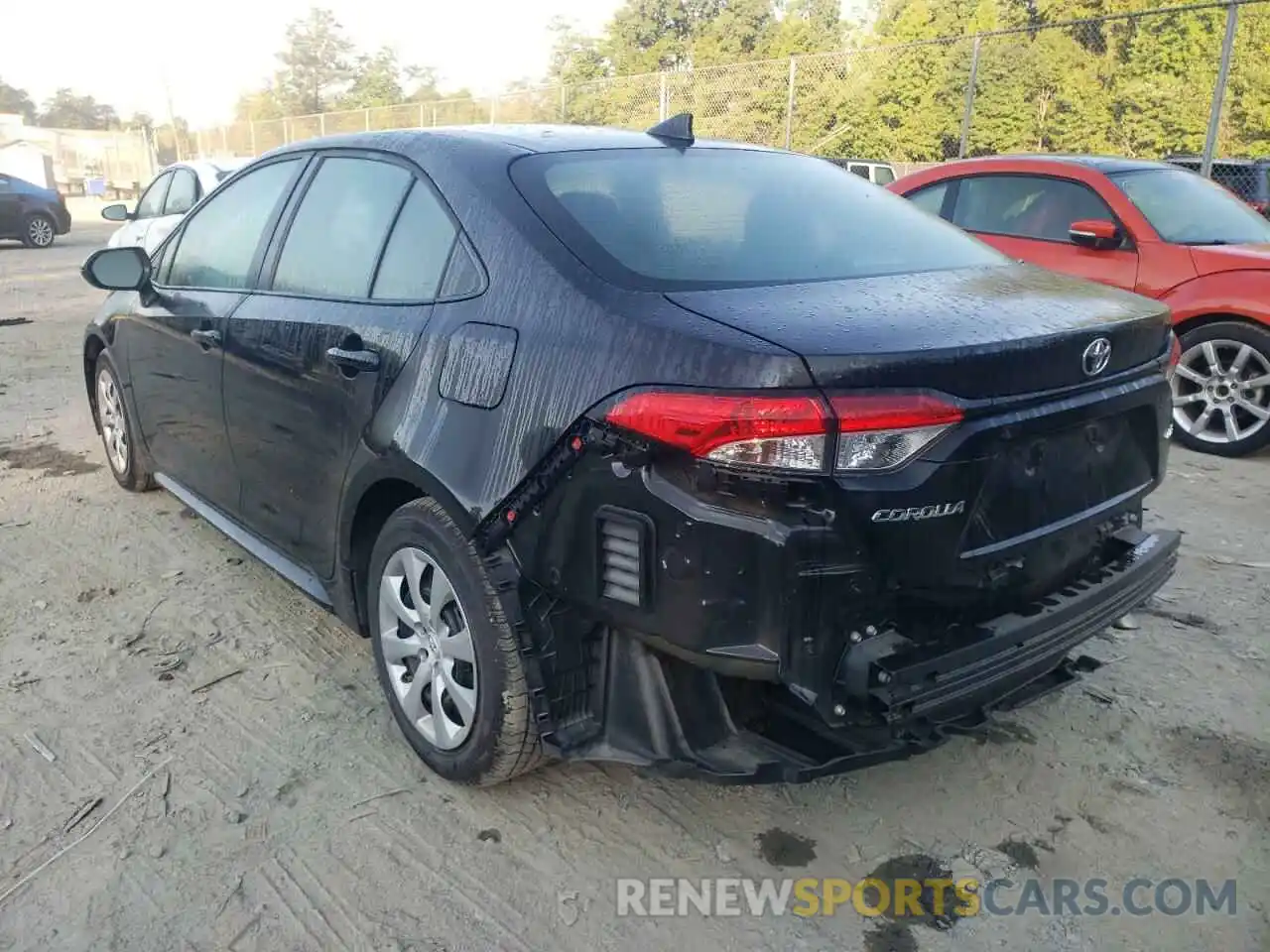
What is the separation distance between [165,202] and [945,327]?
10.9 m

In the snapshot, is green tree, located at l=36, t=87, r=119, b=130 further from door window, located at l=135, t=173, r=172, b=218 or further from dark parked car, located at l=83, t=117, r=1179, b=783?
dark parked car, located at l=83, t=117, r=1179, b=783

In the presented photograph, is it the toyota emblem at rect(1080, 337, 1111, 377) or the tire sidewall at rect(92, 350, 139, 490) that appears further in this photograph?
the tire sidewall at rect(92, 350, 139, 490)

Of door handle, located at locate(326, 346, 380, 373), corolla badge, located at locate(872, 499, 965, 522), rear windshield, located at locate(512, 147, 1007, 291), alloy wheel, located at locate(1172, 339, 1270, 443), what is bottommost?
alloy wheel, located at locate(1172, 339, 1270, 443)

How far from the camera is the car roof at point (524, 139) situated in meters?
2.87

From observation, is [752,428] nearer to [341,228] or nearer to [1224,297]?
[341,228]

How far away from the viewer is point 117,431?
5012 millimetres

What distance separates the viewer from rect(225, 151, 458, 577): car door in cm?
278

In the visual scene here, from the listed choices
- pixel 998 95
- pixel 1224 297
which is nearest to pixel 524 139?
pixel 1224 297

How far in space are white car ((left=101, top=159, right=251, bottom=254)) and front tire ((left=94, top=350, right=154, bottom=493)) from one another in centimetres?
572

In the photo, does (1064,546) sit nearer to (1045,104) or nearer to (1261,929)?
(1261,929)

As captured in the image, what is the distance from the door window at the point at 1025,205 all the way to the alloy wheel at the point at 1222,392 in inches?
41.4

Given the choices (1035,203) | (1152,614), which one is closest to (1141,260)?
(1035,203)

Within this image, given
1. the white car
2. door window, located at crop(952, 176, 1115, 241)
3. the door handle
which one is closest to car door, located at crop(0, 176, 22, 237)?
the white car

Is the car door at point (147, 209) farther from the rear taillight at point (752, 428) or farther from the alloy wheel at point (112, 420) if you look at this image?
the rear taillight at point (752, 428)
